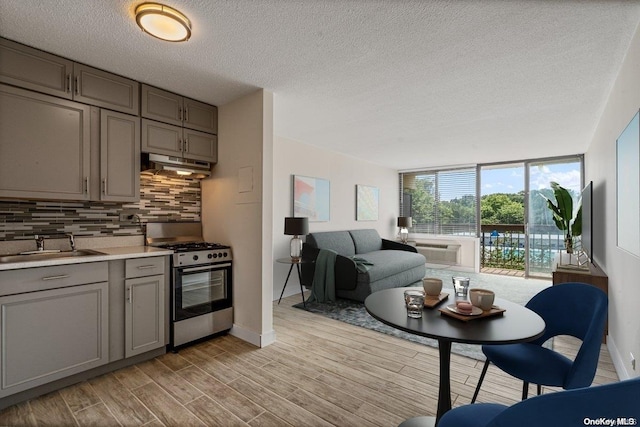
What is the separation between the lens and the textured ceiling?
1.72 m

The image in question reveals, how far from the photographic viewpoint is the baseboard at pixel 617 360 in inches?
86.0

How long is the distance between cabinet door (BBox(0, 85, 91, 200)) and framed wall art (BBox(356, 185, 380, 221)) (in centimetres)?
450


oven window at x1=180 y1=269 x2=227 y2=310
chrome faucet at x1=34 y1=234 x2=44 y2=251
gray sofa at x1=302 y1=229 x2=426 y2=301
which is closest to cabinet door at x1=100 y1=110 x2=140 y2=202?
chrome faucet at x1=34 y1=234 x2=44 y2=251

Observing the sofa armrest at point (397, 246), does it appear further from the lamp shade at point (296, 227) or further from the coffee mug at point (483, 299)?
the coffee mug at point (483, 299)

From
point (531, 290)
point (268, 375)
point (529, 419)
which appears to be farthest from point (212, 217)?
point (531, 290)

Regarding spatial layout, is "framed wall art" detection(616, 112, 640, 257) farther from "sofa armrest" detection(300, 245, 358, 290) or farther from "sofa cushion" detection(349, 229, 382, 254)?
"sofa cushion" detection(349, 229, 382, 254)

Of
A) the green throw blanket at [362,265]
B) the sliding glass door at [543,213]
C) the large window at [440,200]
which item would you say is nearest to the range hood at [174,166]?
the green throw blanket at [362,265]

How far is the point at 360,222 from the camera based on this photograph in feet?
20.1

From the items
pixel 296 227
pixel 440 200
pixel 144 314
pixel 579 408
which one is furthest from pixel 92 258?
pixel 440 200

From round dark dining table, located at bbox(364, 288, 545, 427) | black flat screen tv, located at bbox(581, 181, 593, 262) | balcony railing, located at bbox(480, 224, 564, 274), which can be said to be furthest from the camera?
balcony railing, located at bbox(480, 224, 564, 274)

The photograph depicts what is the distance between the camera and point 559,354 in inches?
64.8

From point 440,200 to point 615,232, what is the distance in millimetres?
4518

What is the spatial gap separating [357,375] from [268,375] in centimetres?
68

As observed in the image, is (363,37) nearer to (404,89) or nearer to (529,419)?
(404,89)
